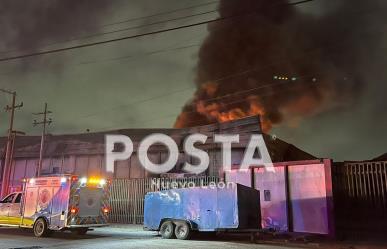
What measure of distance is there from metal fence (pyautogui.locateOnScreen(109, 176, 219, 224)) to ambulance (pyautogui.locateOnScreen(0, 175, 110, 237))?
6.46 meters

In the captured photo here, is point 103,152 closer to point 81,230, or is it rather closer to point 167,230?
point 81,230

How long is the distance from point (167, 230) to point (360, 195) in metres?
7.72

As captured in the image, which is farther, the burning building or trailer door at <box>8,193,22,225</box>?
the burning building

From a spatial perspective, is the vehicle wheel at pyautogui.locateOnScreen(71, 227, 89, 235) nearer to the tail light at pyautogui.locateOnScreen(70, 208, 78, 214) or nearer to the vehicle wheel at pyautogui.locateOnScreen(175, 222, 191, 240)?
the tail light at pyautogui.locateOnScreen(70, 208, 78, 214)

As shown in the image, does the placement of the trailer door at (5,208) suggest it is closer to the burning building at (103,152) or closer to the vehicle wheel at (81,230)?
the vehicle wheel at (81,230)

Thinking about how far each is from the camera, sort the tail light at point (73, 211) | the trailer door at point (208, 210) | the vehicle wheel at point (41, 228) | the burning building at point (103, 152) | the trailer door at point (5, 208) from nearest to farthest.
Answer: the trailer door at point (208, 210) < the tail light at point (73, 211) < the vehicle wheel at point (41, 228) < the trailer door at point (5, 208) < the burning building at point (103, 152)

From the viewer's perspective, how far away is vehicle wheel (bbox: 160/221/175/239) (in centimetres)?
1571

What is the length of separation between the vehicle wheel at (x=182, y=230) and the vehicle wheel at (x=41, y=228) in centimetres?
530

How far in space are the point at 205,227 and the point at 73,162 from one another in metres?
19.5

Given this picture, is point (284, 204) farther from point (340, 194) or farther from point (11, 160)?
point (11, 160)

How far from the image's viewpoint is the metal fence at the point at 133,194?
2383cm

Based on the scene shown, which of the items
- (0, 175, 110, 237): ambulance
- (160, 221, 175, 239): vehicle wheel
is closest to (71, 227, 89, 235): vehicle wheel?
(0, 175, 110, 237): ambulance

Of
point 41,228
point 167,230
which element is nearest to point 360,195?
point 167,230

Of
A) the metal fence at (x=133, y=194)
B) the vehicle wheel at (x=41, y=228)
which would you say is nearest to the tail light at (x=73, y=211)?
the vehicle wheel at (x=41, y=228)
